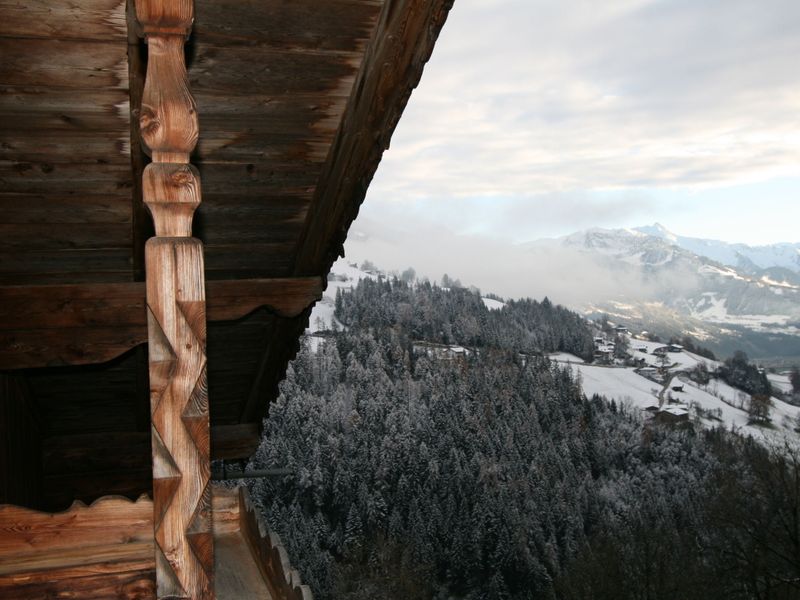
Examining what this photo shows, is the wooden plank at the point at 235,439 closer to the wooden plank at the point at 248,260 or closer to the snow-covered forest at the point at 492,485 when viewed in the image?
the wooden plank at the point at 248,260

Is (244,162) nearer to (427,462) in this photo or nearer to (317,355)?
(427,462)

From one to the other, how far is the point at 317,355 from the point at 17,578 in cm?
9968

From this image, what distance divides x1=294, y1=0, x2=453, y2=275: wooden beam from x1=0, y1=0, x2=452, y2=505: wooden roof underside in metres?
0.01

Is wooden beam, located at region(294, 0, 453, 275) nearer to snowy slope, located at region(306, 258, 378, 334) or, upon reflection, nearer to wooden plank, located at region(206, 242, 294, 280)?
wooden plank, located at region(206, 242, 294, 280)

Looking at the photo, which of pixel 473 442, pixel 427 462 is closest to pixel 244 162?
pixel 427 462

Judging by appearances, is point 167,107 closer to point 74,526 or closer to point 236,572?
point 74,526

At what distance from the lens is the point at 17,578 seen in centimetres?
289

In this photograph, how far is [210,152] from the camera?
4.86 m

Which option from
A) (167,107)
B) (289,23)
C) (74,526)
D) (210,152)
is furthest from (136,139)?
(74,526)

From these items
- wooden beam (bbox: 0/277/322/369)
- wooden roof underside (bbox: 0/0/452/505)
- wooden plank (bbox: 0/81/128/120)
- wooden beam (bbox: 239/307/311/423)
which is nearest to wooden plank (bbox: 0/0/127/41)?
wooden roof underside (bbox: 0/0/452/505)

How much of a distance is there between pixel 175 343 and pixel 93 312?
10.7 feet

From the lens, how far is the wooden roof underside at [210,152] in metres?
3.97

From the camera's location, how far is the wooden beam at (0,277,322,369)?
17.7 ft

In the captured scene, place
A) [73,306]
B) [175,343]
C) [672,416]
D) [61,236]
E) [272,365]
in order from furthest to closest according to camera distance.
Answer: [672,416] → [272,365] → [73,306] → [61,236] → [175,343]
